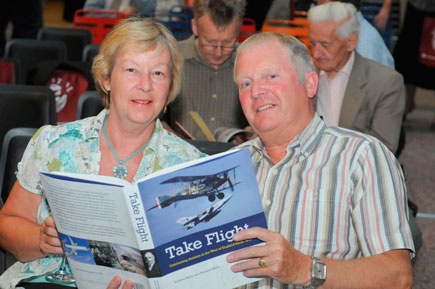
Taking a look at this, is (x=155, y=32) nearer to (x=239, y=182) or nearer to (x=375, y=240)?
(x=239, y=182)

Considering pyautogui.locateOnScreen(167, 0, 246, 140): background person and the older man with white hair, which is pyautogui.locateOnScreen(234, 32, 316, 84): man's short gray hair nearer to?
the older man with white hair

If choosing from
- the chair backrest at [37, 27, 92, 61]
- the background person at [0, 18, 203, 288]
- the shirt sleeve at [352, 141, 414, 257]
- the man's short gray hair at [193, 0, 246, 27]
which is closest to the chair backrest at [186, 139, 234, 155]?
the background person at [0, 18, 203, 288]

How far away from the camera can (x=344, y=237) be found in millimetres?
2158

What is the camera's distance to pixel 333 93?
4086mm

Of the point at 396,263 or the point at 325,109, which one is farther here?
the point at 325,109

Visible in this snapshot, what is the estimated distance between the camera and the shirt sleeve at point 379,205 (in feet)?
6.73

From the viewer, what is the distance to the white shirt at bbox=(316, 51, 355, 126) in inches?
159

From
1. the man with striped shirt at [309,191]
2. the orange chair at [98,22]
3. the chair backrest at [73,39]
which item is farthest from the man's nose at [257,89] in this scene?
the orange chair at [98,22]

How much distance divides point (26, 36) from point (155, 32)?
562 cm

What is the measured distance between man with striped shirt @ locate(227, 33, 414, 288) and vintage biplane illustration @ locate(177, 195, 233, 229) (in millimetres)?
92

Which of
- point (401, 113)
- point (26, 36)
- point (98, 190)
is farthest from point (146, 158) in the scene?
point (26, 36)

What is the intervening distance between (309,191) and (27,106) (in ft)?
5.78

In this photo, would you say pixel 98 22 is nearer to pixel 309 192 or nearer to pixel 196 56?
pixel 196 56

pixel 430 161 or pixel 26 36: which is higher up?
pixel 26 36
